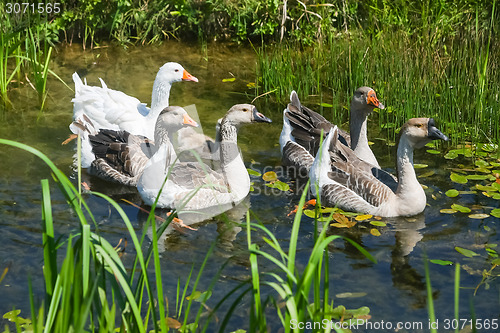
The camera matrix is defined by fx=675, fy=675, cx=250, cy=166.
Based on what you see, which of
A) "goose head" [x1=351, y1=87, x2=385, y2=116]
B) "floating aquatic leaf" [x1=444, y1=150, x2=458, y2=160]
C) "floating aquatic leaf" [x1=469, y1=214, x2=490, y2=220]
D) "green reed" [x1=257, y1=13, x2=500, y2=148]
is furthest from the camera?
"green reed" [x1=257, y1=13, x2=500, y2=148]

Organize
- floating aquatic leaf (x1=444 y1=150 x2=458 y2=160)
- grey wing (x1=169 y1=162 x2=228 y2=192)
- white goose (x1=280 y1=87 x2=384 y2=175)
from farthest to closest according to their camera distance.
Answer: floating aquatic leaf (x1=444 y1=150 x2=458 y2=160)
white goose (x1=280 y1=87 x2=384 y2=175)
grey wing (x1=169 y1=162 x2=228 y2=192)

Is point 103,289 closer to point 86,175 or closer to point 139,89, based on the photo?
point 86,175

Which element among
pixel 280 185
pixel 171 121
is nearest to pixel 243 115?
pixel 171 121

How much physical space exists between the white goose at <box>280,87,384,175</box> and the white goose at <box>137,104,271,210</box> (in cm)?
87

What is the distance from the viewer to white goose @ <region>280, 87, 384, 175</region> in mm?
8062

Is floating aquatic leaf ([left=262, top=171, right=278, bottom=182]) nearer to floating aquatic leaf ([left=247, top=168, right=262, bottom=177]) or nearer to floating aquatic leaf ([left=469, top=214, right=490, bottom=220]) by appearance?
floating aquatic leaf ([left=247, top=168, right=262, bottom=177])

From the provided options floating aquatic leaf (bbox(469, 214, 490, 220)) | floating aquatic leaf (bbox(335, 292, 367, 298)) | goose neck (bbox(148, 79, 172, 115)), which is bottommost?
floating aquatic leaf (bbox(335, 292, 367, 298))

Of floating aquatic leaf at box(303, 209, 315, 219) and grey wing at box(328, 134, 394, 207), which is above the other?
grey wing at box(328, 134, 394, 207)

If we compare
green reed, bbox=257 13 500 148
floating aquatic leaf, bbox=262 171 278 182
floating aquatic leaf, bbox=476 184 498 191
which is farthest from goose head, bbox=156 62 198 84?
floating aquatic leaf, bbox=476 184 498 191

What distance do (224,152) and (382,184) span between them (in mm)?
1791

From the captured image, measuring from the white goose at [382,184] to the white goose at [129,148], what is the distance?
5.41ft

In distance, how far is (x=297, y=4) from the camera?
39.9 ft

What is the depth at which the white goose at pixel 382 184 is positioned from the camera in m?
7.10

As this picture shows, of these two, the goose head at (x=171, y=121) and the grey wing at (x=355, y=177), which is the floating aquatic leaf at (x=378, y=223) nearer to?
the grey wing at (x=355, y=177)
